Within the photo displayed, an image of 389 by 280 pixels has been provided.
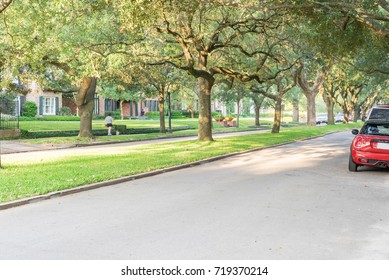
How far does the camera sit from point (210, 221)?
738 cm

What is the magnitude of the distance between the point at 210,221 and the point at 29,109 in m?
45.6

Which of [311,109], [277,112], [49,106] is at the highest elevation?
[49,106]

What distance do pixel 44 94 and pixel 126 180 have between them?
43411 mm

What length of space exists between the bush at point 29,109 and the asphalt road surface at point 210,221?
4021 cm

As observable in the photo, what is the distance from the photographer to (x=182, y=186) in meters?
11.0

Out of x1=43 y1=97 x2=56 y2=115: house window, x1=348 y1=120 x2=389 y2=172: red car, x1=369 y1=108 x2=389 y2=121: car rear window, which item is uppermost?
x1=43 y1=97 x2=56 y2=115: house window

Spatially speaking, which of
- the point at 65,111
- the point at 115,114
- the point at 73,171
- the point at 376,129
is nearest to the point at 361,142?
the point at 376,129

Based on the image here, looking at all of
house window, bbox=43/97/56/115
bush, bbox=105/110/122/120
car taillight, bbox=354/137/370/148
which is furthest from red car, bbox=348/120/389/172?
bush, bbox=105/110/122/120

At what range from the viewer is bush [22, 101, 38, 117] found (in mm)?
48781

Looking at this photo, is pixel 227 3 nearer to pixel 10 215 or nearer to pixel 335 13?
pixel 335 13

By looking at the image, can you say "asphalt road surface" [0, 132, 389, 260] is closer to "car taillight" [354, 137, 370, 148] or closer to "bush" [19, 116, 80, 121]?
"car taillight" [354, 137, 370, 148]

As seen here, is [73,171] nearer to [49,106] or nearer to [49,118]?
[49,118]

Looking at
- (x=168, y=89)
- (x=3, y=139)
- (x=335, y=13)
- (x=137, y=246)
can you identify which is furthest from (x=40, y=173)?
(x=168, y=89)

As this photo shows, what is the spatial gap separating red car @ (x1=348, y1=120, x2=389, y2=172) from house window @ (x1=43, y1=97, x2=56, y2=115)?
4431 cm
